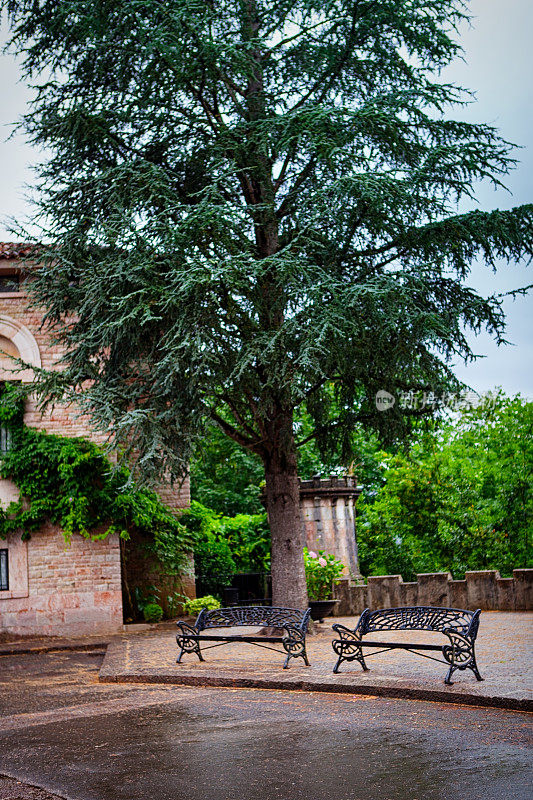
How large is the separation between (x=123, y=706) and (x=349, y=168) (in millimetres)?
8887

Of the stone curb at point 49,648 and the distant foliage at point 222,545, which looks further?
the distant foliage at point 222,545

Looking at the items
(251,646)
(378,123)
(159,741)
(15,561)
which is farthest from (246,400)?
(159,741)

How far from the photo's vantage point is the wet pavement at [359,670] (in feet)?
24.1

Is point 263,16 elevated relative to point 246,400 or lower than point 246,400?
elevated

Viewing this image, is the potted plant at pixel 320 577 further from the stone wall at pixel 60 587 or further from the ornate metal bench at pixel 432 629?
the ornate metal bench at pixel 432 629

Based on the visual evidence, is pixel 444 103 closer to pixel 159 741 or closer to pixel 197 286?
pixel 197 286

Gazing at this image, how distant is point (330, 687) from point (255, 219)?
8.48 metres

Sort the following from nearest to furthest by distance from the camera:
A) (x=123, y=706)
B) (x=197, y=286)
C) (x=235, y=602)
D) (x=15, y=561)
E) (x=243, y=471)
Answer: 1. (x=123, y=706)
2. (x=197, y=286)
3. (x=15, y=561)
4. (x=235, y=602)
5. (x=243, y=471)

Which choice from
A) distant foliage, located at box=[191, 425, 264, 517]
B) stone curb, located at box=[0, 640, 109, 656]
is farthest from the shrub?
distant foliage, located at box=[191, 425, 264, 517]

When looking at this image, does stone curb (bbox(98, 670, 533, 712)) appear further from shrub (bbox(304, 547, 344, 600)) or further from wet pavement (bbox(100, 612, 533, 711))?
shrub (bbox(304, 547, 344, 600))

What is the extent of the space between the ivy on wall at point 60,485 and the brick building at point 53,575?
0.25 metres

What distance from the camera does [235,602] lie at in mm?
18172

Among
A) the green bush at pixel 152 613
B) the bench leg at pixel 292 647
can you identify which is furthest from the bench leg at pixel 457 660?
the green bush at pixel 152 613

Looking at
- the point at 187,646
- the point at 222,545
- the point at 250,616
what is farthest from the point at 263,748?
the point at 222,545
